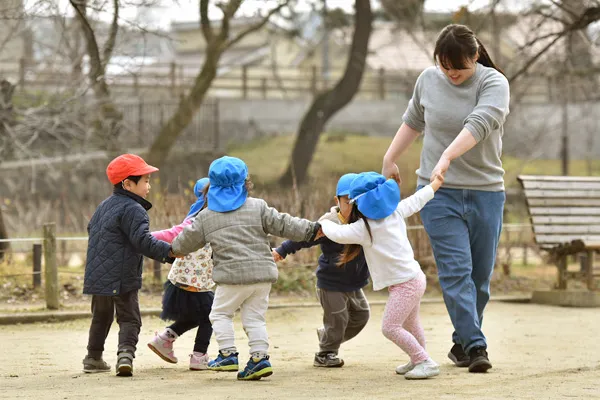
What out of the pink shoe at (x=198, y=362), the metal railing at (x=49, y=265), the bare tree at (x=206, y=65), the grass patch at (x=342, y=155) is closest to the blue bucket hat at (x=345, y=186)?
the pink shoe at (x=198, y=362)

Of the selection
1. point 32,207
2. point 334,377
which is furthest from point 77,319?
point 32,207

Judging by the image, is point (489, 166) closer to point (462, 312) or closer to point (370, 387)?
point (462, 312)

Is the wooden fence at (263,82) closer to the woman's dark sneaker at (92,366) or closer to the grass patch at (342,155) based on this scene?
the grass patch at (342,155)

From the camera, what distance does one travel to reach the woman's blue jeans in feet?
20.5

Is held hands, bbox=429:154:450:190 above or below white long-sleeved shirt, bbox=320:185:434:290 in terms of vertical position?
above

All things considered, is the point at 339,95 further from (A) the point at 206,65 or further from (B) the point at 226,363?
(B) the point at 226,363

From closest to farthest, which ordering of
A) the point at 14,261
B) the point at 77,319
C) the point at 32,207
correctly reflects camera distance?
the point at 77,319 < the point at 14,261 < the point at 32,207

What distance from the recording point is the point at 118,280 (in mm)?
6488

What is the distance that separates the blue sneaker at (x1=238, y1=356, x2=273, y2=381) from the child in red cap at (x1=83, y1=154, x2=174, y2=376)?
735 mm

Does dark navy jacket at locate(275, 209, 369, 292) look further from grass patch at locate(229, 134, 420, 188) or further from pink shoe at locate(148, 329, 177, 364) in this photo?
grass patch at locate(229, 134, 420, 188)

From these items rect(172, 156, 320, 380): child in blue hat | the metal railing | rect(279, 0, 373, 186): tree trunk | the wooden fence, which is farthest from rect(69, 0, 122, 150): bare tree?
rect(172, 156, 320, 380): child in blue hat

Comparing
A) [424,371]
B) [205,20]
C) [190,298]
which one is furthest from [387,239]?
[205,20]

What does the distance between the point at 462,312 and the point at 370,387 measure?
0.83m

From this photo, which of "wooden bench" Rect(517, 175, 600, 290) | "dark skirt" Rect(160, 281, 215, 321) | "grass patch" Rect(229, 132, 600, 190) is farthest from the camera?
"grass patch" Rect(229, 132, 600, 190)
